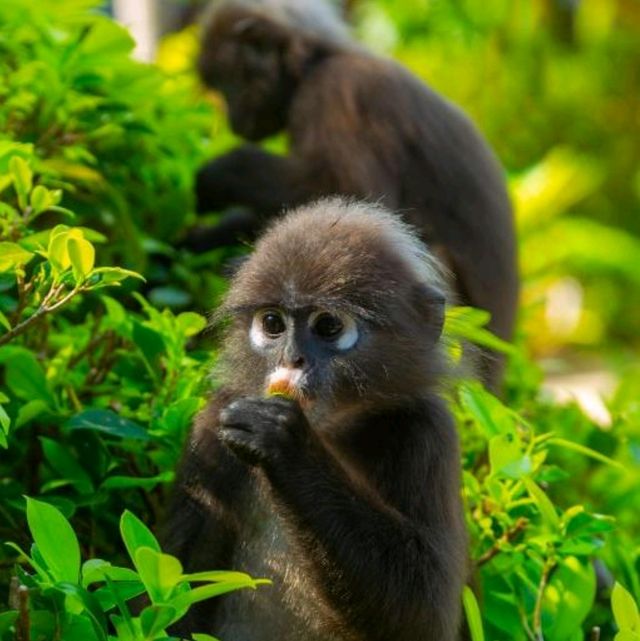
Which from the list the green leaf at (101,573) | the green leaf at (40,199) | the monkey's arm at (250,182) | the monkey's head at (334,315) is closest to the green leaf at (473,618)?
the monkey's head at (334,315)

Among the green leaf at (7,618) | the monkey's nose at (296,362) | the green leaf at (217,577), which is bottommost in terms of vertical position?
the green leaf at (7,618)

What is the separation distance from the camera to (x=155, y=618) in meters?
2.25

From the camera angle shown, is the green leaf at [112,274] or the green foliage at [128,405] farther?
the green leaf at [112,274]

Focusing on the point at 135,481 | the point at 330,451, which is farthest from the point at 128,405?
the point at 330,451

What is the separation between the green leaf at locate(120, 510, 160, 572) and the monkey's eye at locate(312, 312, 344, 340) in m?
0.63

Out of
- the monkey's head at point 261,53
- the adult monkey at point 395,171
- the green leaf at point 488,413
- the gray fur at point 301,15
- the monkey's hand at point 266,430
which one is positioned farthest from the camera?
the gray fur at point 301,15

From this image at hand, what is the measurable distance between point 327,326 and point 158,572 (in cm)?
81

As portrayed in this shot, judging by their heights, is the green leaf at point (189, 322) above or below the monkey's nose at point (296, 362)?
below

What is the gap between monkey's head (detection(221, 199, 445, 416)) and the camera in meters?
2.90

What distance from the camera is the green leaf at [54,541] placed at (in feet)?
7.81

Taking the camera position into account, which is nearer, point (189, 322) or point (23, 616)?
point (23, 616)

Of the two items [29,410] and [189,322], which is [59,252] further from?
[189,322]

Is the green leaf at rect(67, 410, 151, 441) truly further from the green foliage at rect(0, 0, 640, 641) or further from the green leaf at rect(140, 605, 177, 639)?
the green leaf at rect(140, 605, 177, 639)

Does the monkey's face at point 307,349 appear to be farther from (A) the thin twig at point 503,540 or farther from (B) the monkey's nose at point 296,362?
(A) the thin twig at point 503,540
